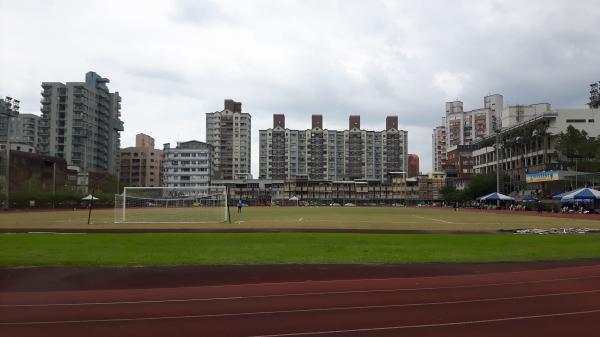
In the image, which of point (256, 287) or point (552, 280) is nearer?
point (256, 287)

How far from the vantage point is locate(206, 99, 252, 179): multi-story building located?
630 ft

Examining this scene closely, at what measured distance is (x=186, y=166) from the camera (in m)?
166

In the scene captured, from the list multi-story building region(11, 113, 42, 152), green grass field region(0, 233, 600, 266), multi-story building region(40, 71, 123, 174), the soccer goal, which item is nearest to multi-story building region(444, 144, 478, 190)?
multi-story building region(40, 71, 123, 174)

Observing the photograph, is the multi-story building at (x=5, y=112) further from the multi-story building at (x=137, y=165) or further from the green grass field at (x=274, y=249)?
the green grass field at (x=274, y=249)

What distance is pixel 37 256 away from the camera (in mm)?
18188

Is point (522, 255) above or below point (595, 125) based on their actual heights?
below

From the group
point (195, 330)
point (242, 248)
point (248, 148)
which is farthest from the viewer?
point (248, 148)

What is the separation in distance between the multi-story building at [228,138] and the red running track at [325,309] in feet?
590

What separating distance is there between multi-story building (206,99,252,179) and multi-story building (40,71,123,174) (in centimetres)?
4417

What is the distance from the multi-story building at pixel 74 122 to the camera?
481ft

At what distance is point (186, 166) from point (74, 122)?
36.1m

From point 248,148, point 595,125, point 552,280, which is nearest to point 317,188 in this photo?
point 248,148

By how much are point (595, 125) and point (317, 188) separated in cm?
8769

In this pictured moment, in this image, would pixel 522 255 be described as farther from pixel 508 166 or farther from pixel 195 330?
pixel 508 166
